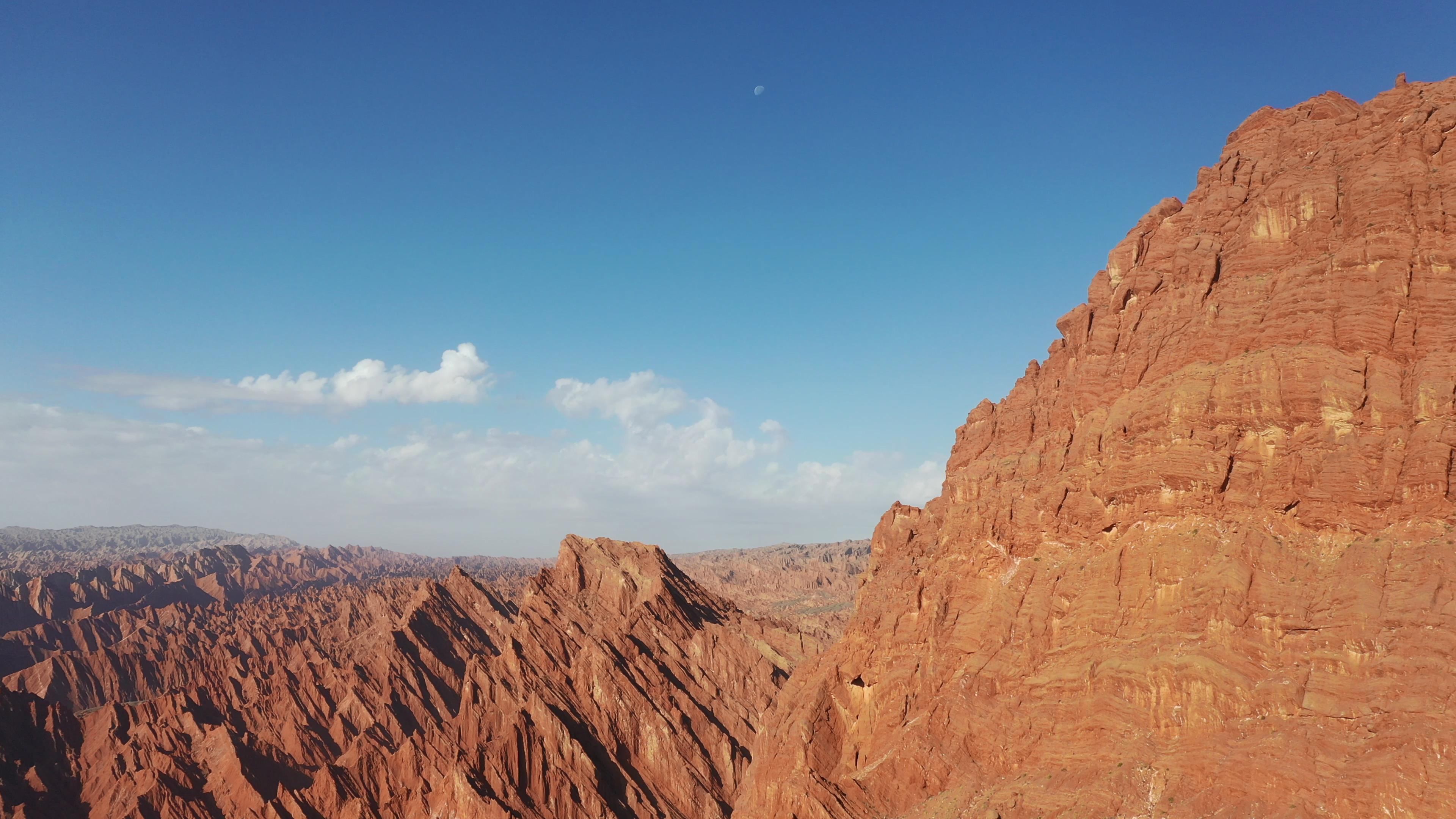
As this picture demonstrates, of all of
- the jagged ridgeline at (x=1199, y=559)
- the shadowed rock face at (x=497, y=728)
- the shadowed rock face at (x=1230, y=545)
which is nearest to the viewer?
the shadowed rock face at (x=1230, y=545)

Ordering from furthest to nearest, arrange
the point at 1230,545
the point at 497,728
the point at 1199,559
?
the point at 497,728
the point at 1199,559
the point at 1230,545

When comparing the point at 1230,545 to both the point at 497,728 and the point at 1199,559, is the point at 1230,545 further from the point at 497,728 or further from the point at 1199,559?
the point at 497,728

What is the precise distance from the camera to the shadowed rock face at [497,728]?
103 m

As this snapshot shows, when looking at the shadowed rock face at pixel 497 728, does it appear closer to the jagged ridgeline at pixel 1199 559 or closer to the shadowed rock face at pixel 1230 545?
the jagged ridgeline at pixel 1199 559

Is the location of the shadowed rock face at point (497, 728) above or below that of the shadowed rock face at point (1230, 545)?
below

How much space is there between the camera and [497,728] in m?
107

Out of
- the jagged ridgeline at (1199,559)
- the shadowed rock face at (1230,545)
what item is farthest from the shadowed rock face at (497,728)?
the shadowed rock face at (1230,545)

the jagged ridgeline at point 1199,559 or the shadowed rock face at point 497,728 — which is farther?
the shadowed rock face at point 497,728

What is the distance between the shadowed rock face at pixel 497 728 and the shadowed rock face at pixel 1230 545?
37970mm

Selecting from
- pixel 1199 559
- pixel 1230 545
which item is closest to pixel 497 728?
pixel 1199 559

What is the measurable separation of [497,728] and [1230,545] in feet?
297

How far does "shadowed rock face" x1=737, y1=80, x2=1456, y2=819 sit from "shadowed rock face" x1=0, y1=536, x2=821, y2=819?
125 feet

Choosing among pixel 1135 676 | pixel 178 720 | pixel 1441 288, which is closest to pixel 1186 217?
pixel 1441 288

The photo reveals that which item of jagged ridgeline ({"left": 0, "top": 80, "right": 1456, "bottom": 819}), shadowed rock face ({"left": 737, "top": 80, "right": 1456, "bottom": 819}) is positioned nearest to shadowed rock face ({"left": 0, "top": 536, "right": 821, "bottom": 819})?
jagged ridgeline ({"left": 0, "top": 80, "right": 1456, "bottom": 819})
